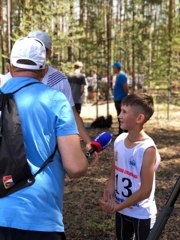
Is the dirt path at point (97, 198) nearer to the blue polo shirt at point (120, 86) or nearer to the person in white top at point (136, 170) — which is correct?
the person in white top at point (136, 170)

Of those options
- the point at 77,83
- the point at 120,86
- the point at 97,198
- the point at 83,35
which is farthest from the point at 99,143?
the point at 83,35

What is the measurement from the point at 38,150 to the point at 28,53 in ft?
1.53

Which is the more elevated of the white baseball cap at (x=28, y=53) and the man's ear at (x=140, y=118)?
the white baseball cap at (x=28, y=53)

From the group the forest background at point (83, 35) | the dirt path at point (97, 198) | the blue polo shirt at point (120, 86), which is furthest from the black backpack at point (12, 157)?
the forest background at point (83, 35)

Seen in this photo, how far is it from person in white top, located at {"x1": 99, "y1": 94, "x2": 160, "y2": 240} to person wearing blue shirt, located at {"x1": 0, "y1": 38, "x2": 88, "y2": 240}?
2.34 ft

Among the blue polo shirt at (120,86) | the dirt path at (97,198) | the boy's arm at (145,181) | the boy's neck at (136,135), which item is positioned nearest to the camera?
the boy's arm at (145,181)

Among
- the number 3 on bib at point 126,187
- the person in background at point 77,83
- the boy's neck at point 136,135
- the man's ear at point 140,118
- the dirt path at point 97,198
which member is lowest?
the dirt path at point 97,198

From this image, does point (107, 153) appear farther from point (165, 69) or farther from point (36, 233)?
point (36, 233)

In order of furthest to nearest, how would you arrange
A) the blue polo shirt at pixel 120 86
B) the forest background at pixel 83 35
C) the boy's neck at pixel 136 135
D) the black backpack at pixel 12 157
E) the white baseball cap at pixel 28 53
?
the forest background at pixel 83 35 → the blue polo shirt at pixel 120 86 → the boy's neck at pixel 136 135 → the white baseball cap at pixel 28 53 → the black backpack at pixel 12 157

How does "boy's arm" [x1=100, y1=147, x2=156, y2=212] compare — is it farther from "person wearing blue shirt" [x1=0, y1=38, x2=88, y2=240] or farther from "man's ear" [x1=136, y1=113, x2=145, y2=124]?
"person wearing blue shirt" [x1=0, y1=38, x2=88, y2=240]

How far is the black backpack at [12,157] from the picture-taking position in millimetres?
1786

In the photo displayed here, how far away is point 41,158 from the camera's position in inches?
72.0

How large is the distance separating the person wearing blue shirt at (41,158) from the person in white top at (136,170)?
715 mm

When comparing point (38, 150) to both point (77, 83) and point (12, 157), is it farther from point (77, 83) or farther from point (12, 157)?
point (77, 83)
